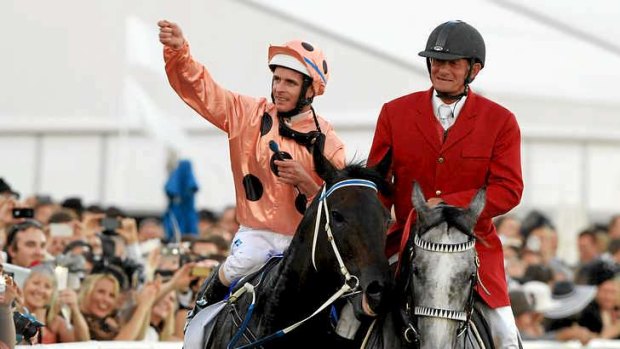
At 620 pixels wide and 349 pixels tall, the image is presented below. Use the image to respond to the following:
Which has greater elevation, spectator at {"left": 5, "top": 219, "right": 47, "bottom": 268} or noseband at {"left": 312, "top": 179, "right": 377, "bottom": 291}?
noseband at {"left": 312, "top": 179, "right": 377, "bottom": 291}

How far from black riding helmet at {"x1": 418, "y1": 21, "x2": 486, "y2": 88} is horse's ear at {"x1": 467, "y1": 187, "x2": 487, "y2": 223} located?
83 centimetres

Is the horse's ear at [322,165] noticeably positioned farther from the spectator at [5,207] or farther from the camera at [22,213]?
the spectator at [5,207]

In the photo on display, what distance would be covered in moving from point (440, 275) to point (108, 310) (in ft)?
18.1

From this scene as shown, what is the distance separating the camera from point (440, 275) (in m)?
7.46

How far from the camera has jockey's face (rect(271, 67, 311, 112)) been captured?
8.93 meters

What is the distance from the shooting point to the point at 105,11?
890 inches

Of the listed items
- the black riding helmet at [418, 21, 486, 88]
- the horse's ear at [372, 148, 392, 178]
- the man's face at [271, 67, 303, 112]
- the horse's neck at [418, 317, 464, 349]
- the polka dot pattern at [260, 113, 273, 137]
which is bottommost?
the horse's neck at [418, 317, 464, 349]

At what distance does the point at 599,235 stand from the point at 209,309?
37.2 feet

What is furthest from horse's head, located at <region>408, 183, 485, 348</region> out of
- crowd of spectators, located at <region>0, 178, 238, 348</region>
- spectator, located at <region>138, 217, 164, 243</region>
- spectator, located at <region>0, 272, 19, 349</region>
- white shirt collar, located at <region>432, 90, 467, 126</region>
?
spectator, located at <region>138, 217, 164, 243</region>

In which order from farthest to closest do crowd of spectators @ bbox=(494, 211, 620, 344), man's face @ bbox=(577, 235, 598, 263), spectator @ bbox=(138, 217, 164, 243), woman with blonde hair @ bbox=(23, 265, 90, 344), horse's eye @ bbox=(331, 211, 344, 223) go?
1. man's face @ bbox=(577, 235, 598, 263)
2. spectator @ bbox=(138, 217, 164, 243)
3. crowd of spectators @ bbox=(494, 211, 620, 344)
4. woman with blonde hair @ bbox=(23, 265, 90, 344)
5. horse's eye @ bbox=(331, 211, 344, 223)

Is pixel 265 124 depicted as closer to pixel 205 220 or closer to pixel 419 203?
pixel 419 203

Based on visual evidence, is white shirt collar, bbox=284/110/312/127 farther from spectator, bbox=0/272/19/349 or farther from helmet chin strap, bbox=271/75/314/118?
spectator, bbox=0/272/19/349

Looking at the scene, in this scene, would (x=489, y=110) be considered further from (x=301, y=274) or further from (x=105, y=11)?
(x=105, y=11)

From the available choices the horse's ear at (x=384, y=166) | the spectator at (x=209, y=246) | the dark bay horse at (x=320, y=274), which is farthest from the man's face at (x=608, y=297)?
the horse's ear at (x=384, y=166)
